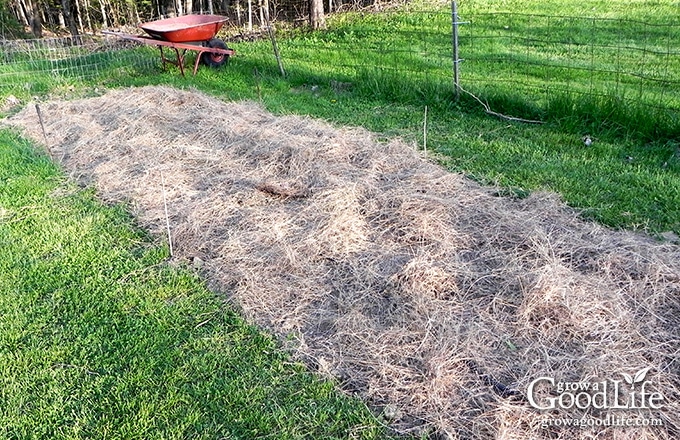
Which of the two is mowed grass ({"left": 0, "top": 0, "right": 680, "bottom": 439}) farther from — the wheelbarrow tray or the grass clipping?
the wheelbarrow tray

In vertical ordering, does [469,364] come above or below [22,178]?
below

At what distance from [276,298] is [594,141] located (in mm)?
3473

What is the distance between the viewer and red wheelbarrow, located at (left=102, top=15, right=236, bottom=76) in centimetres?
819

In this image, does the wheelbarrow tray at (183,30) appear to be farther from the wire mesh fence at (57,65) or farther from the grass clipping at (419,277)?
the grass clipping at (419,277)

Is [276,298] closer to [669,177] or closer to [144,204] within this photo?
[144,204]

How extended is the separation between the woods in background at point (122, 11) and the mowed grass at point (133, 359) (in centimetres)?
1172

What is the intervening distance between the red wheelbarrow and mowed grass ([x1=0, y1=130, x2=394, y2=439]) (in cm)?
524

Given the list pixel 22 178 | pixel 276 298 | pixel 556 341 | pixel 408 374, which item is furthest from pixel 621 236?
pixel 22 178

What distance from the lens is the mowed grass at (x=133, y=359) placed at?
220 cm

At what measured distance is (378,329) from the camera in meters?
2.57

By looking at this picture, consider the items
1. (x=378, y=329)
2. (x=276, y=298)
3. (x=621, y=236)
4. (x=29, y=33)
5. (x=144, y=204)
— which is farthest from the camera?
(x=29, y=33)

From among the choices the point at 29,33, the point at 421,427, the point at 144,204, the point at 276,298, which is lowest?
the point at 421,427

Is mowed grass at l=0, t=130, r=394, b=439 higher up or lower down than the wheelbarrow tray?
lower down

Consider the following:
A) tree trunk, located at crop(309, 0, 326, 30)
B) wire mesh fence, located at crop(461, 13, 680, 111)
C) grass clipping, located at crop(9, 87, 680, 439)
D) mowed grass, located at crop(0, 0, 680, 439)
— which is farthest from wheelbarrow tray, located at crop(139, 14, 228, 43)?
grass clipping, located at crop(9, 87, 680, 439)
